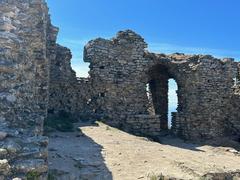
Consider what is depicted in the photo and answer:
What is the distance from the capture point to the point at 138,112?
67.2 feet

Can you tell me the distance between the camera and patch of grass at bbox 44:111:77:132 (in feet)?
53.1

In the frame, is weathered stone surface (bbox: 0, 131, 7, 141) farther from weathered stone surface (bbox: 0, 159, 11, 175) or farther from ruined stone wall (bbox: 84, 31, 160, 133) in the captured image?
ruined stone wall (bbox: 84, 31, 160, 133)

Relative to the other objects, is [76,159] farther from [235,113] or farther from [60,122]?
[235,113]

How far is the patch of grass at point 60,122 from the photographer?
16.2m

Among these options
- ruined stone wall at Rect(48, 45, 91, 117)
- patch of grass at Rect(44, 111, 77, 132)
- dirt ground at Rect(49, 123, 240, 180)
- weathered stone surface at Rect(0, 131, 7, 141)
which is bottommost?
dirt ground at Rect(49, 123, 240, 180)

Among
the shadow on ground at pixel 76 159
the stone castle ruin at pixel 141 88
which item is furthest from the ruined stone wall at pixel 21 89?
the stone castle ruin at pixel 141 88

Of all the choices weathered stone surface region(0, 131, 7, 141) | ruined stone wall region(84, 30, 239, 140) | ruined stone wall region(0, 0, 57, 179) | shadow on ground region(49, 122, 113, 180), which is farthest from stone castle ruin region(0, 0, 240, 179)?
weathered stone surface region(0, 131, 7, 141)

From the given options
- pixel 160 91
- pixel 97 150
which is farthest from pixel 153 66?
pixel 97 150

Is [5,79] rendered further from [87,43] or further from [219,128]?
[219,128]

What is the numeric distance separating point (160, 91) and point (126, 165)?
13730 millimetres

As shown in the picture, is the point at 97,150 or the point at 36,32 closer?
the point at 36,32

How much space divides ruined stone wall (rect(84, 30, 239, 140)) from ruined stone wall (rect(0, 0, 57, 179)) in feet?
28.4

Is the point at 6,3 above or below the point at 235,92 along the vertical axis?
above

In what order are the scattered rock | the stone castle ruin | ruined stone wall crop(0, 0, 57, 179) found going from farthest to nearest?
1. the stone castle ruin
2. ruined stone wall crop(0, 0, 57, 179)
3. the scattered rock
